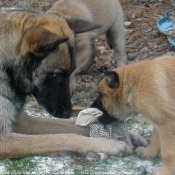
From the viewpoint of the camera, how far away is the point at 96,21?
22.9 ft

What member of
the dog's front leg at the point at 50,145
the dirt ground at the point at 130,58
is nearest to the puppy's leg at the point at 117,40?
Result: the dirt ground at the point at 130,58

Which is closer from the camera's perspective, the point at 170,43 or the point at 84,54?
the point at 84,54

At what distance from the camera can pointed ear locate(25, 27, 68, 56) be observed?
389cm

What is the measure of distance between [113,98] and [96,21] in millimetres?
2564

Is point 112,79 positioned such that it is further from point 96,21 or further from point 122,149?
point 96,21

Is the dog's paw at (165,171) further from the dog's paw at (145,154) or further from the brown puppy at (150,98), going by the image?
the dog's paw at (145,154)

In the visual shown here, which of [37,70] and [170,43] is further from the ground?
[37,70]

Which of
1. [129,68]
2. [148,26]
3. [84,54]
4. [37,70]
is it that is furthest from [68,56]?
[148,26]

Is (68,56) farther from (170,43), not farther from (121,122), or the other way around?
(170,43)

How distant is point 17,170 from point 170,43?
3769 millimetres

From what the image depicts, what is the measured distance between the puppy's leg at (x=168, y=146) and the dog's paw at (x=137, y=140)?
0.61m

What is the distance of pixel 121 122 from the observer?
4754 mm

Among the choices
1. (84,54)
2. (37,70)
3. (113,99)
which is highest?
(37,70)

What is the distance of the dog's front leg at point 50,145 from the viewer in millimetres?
4422
